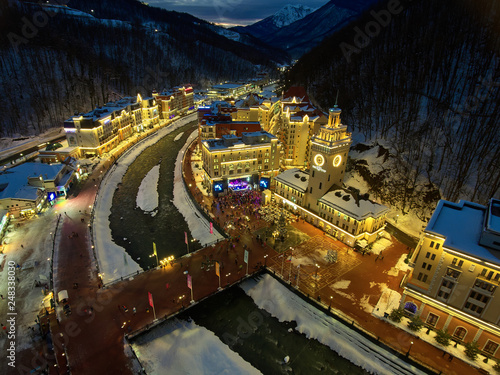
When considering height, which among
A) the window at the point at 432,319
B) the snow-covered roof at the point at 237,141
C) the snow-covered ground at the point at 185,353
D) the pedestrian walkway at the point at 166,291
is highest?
the snow-covered roof at the point at 237,141

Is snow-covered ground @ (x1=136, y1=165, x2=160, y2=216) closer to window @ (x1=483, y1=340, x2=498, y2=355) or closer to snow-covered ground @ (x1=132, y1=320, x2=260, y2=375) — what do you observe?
snow-covered ground @ (x1=132, y1=320, x2=260, y2=375)

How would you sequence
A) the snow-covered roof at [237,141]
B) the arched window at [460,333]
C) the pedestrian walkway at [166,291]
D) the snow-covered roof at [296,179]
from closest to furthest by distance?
the pedestrian walkway at [166,291], the arched window at [460,333], the snow-covered roof at [296,179], the snow-covered roof at [237,141]

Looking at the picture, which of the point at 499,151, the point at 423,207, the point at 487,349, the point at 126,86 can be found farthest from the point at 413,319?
the point at 126,86

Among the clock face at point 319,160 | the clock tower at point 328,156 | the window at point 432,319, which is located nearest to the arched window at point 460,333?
the window at point 432,319

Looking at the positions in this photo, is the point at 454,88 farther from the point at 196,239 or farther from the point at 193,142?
the point at 193,142

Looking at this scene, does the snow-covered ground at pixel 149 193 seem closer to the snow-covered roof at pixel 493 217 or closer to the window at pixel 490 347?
the snow-covered roof at pixel 493 217

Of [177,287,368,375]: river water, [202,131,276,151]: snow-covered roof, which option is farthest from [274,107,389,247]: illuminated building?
[177,287,368,375]: river water

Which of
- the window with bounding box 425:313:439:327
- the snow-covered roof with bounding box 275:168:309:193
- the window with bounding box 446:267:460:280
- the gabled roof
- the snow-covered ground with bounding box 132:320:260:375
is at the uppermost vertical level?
the gabled roof
